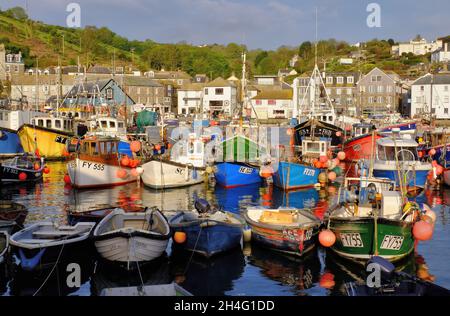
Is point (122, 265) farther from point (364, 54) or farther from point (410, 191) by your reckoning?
point (364, 54)

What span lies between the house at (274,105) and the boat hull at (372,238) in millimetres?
95052

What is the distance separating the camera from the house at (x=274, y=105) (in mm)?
114562

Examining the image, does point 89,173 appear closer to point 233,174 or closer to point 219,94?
point 233,174

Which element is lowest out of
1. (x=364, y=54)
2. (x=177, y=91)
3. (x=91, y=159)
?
(x=91, y=159)

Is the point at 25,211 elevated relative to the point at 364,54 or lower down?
lower down

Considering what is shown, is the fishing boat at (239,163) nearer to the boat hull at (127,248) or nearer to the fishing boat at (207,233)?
the fishing boat at (207,233)

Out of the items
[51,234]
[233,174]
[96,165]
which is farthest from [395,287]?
[96,165]

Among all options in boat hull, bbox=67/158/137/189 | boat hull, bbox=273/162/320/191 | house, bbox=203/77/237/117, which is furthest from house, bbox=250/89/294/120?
boat hull, bbox=67/158/137/189

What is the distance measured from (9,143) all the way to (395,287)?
41.6 metres

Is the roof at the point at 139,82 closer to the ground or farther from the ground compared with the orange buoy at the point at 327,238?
farther from the ground

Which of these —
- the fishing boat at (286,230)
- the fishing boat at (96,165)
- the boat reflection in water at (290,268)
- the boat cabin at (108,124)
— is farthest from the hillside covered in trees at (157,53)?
the boat reflection in water at (290,268)

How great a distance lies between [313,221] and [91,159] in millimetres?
17997

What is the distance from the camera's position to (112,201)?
32.3 m
